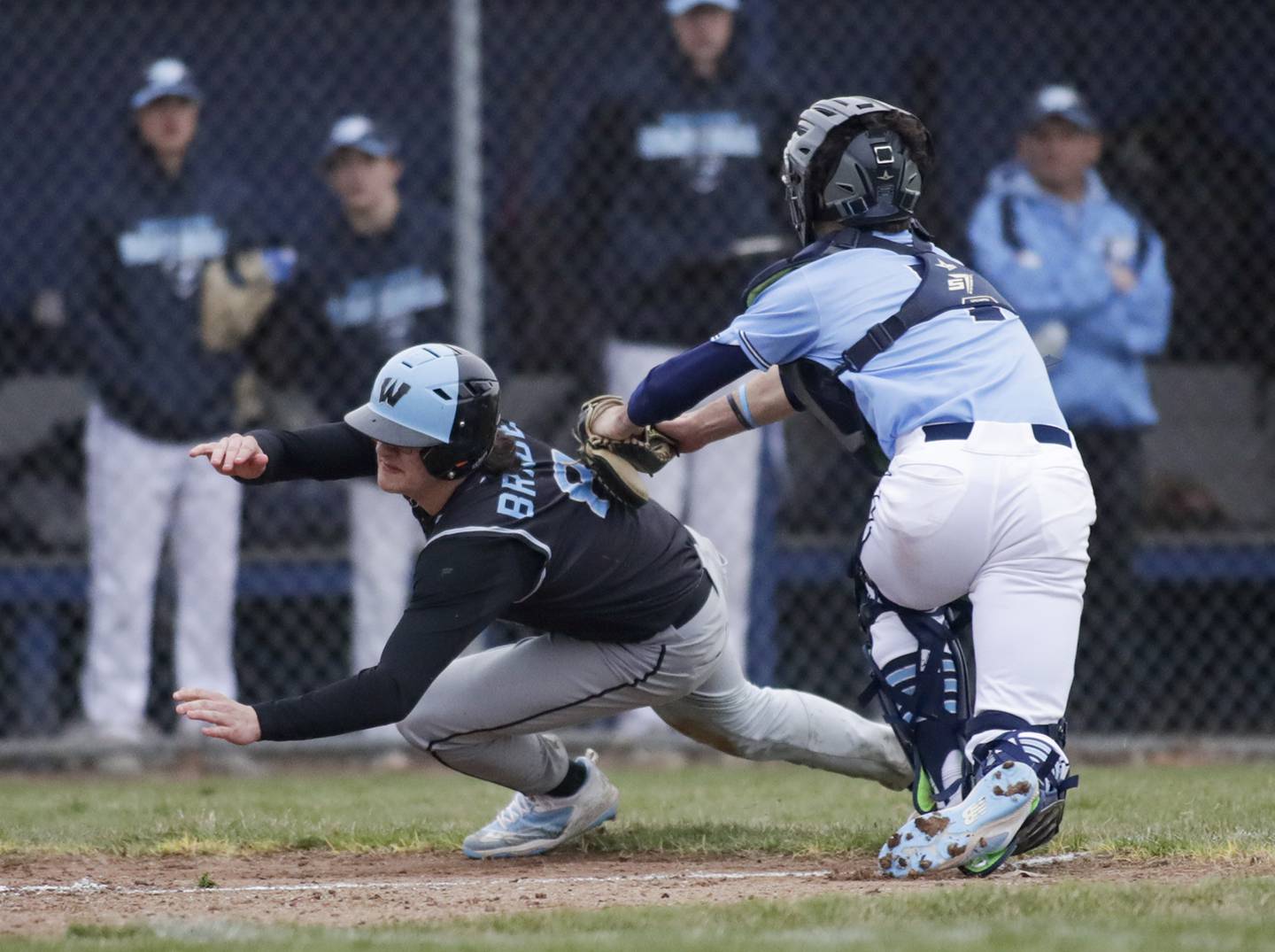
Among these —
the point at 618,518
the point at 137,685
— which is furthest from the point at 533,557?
the point at 137,685

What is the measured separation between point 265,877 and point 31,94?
20.0 ft

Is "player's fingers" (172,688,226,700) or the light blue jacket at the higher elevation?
the light blue jacket

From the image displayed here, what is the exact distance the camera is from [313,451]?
15.4ft

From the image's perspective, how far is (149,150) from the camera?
765cm

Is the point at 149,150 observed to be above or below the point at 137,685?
above

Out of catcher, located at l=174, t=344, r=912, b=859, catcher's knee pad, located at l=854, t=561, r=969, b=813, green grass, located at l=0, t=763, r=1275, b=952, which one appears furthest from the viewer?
catcher's knee pad, located at l=854, t=561, r=969, b=813

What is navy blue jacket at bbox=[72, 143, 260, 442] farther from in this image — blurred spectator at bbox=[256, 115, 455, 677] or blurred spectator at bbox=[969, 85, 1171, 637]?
blurred spectator at bbox=[969, 85, 1171, 637]

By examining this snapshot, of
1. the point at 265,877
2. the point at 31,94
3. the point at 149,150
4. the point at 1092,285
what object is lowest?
the point at 265,877

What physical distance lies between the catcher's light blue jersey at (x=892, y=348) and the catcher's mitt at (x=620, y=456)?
0.45 meters

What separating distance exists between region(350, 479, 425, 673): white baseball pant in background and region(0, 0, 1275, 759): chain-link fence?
0.6 inches

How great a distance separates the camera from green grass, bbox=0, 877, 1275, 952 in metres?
3.27

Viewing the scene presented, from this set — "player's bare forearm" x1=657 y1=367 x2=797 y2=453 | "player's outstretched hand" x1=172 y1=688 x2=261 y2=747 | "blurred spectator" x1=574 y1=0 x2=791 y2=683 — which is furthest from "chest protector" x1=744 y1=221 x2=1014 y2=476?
"blurred spectator" x1=574 y1=0 x2=791 y2=683

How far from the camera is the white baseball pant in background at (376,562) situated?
24.5ft

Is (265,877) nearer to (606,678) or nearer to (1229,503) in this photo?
(606,678)
